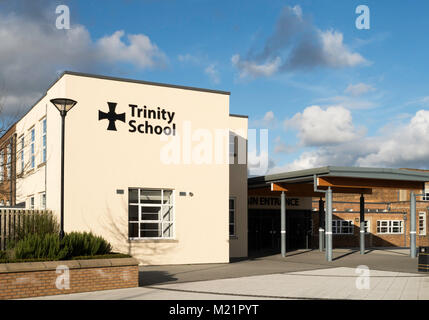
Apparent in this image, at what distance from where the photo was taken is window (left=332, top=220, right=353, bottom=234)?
35.9 meters

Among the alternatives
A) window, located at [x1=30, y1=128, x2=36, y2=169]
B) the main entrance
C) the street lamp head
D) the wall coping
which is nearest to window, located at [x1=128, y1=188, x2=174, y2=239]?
window, located at [x1=30, y1=128, x2=36, y2=169]

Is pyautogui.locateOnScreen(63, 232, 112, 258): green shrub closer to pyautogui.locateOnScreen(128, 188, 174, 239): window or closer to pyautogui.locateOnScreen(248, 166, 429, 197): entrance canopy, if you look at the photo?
pyautogui.locateOnScreen(128, 188, 174, 239): window

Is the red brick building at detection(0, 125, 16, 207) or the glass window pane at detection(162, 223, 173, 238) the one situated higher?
the red brick building at detection(0, 125, 16, 207)

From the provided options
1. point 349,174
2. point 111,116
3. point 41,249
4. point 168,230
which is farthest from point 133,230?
point 349,174

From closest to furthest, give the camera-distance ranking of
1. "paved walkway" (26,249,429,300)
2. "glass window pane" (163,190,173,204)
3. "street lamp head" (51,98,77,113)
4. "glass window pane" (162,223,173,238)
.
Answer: "paved walkway" (26,249,429,300) < "street lamp head" (51,98,77,113) < "glass window pane" (162,223,173,238) < "glass window pane" (163,190,173,204)

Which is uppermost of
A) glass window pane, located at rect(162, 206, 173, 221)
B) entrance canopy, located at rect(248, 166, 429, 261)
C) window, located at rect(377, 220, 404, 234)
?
entrance canopy, located at rect(248, 166, 429, 261)

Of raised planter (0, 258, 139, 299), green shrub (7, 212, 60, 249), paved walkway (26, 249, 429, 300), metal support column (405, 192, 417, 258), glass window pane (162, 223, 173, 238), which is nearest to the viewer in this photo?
raised planter (0, 258, 139, 299)

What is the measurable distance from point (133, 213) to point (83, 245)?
5.97m

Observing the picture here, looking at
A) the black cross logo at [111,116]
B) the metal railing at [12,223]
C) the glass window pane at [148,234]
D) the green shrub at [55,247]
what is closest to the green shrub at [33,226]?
the metal railing at [12,223]

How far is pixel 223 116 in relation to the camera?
21.6 metres

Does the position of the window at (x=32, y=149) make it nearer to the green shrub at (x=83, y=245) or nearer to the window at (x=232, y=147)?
the window at (x=232, y=147)

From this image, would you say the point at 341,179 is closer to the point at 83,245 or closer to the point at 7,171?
the point at 83,245

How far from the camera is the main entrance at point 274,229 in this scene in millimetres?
29500

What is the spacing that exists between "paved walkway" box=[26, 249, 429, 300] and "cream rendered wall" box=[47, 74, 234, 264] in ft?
3.87
